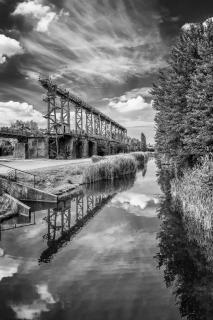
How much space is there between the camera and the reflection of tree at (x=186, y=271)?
26.0 feet

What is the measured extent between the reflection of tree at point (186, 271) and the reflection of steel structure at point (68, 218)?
4496mm

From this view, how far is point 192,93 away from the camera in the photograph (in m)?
21.1

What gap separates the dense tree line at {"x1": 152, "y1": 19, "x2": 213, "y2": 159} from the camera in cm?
1852

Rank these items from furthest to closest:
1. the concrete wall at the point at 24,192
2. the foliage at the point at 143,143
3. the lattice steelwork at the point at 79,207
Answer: the foliage at the point at 143,143, the concrete wall at the point at 24,192, the lattice steelwork at the point at 79,207

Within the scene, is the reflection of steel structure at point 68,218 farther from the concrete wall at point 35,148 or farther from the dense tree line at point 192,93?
the concrete wall at point 35,148

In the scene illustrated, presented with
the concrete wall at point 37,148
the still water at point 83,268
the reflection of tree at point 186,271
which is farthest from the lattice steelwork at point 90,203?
the concrete wall at point 37,148

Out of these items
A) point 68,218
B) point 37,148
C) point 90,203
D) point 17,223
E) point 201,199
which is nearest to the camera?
point 201,199

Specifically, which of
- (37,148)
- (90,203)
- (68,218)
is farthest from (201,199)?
(37,148)

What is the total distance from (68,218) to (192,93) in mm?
12514

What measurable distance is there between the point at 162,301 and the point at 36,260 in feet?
17.0

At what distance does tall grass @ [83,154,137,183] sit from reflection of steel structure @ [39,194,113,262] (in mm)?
6351

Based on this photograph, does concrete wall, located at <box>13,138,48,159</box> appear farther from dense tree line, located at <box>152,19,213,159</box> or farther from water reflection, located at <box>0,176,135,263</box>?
dense tree line, located at <box>152,19,213,159</box>

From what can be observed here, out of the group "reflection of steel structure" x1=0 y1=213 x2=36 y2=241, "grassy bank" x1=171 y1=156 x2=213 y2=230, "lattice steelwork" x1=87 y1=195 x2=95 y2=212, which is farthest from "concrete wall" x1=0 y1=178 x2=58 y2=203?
"grassy bank" x1=171 y1=156 x2=213 y2=230

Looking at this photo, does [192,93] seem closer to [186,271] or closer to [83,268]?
[186,271]
